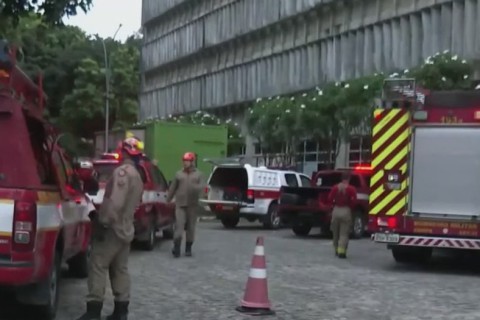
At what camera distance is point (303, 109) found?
35938 mm

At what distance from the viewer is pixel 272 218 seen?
28203 mm

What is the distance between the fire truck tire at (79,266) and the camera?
13320mm

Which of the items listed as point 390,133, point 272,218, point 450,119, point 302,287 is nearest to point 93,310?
point 302,287

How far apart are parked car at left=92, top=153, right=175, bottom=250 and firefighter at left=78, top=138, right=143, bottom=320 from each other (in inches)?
280

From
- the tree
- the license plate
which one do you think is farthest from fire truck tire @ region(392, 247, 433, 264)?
the tree

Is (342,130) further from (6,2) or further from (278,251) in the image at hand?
(6,2)

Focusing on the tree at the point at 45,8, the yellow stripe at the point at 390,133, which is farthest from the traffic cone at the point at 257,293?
the yellow stripe at the point at 390,133

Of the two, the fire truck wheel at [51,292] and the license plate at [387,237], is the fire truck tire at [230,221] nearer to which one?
the license plate at [387,237]

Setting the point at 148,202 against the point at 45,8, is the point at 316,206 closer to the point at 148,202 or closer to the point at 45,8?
the point at 148,202

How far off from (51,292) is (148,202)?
863 cm

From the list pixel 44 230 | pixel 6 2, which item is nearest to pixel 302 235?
pixel 6 2

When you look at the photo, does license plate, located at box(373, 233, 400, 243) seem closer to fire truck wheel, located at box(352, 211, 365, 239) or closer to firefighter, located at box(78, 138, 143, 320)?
firefighter, located at box(78, 138, 143, 320)

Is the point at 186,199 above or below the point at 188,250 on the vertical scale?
above

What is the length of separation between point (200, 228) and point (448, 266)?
12.1 meters
